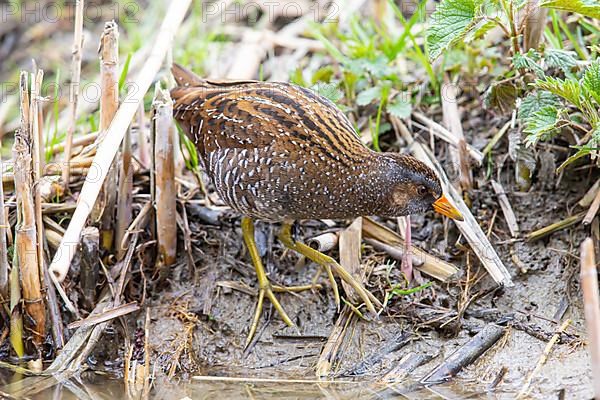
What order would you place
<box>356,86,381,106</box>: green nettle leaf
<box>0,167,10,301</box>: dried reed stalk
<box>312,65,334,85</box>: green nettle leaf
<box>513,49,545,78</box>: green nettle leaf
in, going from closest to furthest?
<box>0,167,10,301</box>: dried reed stalk → <box>513,49,545,78</box>: green nettle leaf → <box>356,86,381,106</box>: green nettle leaf → <box>312,65,334,85</box>: green nettle leaf

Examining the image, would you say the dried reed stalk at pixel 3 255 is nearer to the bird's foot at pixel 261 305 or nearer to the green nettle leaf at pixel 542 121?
the bird's foot at pixel 261 305

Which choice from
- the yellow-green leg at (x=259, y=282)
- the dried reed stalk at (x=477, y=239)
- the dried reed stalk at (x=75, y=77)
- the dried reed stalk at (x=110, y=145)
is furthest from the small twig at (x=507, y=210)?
the dried reed stalk at (x=75, y=77)

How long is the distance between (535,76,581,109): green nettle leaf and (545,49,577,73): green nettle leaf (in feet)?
0.98

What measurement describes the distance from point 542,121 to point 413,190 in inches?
25.4

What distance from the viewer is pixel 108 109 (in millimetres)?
4160

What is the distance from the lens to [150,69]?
13.6 ft

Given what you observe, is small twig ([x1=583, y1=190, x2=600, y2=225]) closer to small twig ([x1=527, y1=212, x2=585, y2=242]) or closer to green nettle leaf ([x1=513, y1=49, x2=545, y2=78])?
small twig ([x1=527, y1=212, x2=585, y2=242])

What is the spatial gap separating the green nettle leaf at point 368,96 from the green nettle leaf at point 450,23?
92cm

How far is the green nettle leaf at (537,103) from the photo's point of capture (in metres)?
3.93

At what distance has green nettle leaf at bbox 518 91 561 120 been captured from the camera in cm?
393

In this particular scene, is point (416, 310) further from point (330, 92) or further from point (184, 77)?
point (184, 77)

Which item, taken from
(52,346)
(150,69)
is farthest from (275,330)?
(150,69)

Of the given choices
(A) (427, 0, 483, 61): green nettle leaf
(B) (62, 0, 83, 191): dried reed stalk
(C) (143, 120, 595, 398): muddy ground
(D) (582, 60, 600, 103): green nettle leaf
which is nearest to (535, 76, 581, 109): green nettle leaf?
(D) (582, 60, 600, 103): green nettle leaf

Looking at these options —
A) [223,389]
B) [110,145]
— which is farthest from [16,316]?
[223,389]
